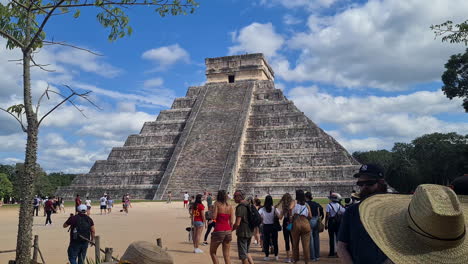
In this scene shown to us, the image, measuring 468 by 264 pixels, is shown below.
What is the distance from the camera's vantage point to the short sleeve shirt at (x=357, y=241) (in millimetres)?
2496

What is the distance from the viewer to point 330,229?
28.1 feet

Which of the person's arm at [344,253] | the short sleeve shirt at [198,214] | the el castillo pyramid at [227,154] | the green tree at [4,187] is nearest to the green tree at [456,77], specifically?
the el castillo pyramid at [227,154]

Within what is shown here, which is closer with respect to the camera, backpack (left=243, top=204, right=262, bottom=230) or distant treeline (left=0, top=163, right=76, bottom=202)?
backpack (left=243, top=204, right=262, bottom=230)

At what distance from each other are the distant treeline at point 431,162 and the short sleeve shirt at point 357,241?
3253cm

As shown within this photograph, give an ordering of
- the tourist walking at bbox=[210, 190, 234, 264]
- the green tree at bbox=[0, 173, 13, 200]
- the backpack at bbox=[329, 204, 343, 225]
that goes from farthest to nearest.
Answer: the green tree at bbox=[0, 173, 13, 200]
the backpack at bbox=[329, 204, 343, 225]
the tourist walking at bbox=[210, 190, 234, 264]

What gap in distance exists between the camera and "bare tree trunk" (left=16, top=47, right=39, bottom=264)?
16.0 ft

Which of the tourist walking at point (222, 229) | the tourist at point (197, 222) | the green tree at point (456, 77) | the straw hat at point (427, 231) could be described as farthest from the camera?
the green tree at point (456, 77)

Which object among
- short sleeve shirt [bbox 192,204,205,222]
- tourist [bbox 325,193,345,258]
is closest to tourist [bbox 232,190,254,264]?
tourist [bbox 325,193,345,258]

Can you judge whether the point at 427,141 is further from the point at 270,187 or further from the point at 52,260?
the point at 52,260

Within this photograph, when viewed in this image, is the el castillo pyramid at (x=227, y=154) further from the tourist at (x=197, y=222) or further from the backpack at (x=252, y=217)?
the backpack at (x=252, y=217)

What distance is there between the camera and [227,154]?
29391 millimetres

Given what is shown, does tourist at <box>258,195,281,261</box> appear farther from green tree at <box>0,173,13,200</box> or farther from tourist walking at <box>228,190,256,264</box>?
green tree at <box>0,173,13,200</box>

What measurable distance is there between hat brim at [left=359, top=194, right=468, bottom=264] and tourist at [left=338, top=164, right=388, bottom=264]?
15 centimetres

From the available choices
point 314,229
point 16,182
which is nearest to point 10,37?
point 314,229
